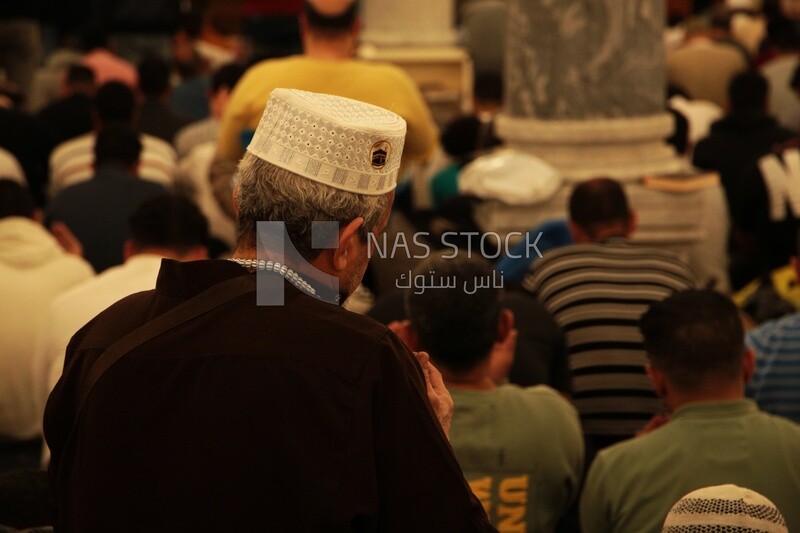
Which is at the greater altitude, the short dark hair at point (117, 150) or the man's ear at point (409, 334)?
the man's ear at point (409, 334)

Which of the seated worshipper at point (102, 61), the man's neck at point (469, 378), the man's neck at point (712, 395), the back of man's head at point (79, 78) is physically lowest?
the seated worshipper at point (102, 61)

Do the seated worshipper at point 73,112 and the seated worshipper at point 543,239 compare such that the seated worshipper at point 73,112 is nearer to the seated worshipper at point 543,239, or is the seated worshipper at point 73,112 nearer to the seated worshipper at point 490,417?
the seated worshipper at point 543,239

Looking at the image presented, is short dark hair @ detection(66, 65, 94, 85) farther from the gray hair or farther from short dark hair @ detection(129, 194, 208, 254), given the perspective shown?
the gray hair

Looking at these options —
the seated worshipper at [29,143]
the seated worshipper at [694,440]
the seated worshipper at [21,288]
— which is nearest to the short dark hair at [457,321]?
the seated worshipper at [694,440]

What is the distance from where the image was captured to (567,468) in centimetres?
318

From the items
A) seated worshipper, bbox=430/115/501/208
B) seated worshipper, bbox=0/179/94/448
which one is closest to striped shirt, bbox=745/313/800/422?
seated worshipper, bbox=0/179/94/448

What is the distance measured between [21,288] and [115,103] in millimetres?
2190

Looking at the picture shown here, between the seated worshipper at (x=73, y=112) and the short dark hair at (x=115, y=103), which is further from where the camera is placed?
the seated worshipper at (x=73, y=112)

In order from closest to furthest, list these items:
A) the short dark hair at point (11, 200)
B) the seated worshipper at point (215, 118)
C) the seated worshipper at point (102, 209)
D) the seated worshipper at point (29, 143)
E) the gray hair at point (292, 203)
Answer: the gray hair at point (292, 203) < the short dark hair at point (11, 200) < the seated worshipper at point (102, 209) < the seated worshipper at point (215, 118) < the seated worshipper at point (29, 143)

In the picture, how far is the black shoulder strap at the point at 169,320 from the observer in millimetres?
1877

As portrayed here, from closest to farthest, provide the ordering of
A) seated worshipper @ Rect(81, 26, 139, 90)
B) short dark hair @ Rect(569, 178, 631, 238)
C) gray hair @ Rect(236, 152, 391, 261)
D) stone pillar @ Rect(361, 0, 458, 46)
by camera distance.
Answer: gray hair @ Rect(236, 152, 391, 261) < short dark hair @ Rect(569, 178, 631, 238) < seated worshipper @ Rect(81, 26, 139, 90) < stone pillar @ Rect(361, 0, 458, 46)

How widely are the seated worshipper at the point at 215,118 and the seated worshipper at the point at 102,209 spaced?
1.14 meters

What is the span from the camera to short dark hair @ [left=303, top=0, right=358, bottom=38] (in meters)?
4.74

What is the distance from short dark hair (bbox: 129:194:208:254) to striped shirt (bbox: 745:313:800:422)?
179 cm
